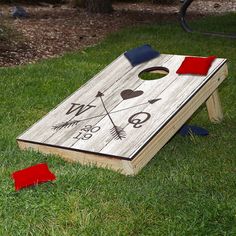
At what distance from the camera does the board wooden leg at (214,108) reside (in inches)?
182

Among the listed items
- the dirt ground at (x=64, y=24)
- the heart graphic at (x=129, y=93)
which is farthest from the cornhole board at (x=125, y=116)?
the dirt ground at (x=64, y=24)

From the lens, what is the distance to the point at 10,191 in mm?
3268

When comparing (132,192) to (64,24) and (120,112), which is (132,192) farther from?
(64,24)

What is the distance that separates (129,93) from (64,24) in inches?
217

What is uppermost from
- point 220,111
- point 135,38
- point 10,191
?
point 10,191

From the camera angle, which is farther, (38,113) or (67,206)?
(38,113)

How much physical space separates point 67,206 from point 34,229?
0.27 metres

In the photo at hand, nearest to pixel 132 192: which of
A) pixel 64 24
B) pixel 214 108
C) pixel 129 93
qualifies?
pixel 129 93

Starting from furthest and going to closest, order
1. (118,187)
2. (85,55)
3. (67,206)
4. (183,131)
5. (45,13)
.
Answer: (45,13)
(85,55)
(183,131)
(118,187)
(67,206)

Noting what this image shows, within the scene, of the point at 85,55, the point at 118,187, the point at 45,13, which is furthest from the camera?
the point at 45,13

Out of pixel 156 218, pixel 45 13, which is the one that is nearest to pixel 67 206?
pixel 156 218

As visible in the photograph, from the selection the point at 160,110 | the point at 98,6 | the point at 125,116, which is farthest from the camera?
the point at 98,6

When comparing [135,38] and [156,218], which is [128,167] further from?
[135,38]

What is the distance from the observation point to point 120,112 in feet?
13.6
